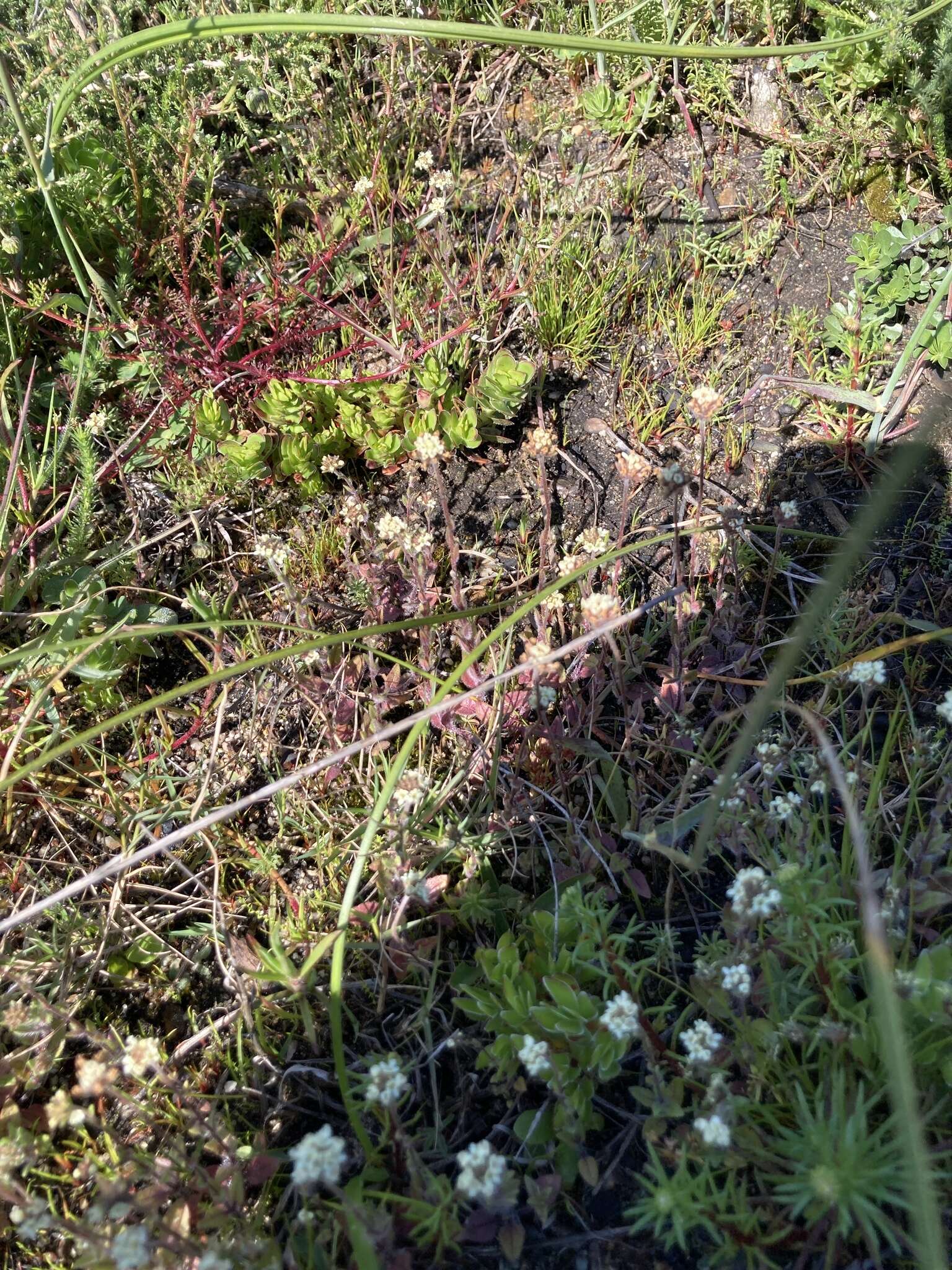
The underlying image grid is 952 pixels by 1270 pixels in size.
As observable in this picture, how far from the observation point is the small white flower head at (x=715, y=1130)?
1.42m

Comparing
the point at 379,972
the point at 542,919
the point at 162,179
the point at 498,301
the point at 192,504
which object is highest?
the point at 162,179

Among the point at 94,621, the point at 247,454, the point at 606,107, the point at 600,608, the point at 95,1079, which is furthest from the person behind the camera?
the point at 606,107

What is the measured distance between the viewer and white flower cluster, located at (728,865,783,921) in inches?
60.8

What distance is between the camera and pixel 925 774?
2.11m

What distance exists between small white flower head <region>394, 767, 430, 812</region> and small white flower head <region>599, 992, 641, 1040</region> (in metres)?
0.54

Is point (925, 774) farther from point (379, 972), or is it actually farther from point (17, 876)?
point (17, 876)

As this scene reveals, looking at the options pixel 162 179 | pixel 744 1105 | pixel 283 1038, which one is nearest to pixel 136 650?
pixel 283 1038

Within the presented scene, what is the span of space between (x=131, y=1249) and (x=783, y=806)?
1.38m

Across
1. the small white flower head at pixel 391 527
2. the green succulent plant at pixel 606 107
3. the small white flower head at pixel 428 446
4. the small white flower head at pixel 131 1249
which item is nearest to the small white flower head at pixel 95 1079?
the small white flower head at pixel 131 1249

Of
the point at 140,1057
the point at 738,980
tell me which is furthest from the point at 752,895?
the point at 140,1057

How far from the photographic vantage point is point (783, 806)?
1866 mm

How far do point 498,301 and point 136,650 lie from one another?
1.54 metres

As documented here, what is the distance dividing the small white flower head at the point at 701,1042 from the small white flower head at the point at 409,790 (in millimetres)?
663

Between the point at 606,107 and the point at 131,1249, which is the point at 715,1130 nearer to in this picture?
the point at 131,1249
